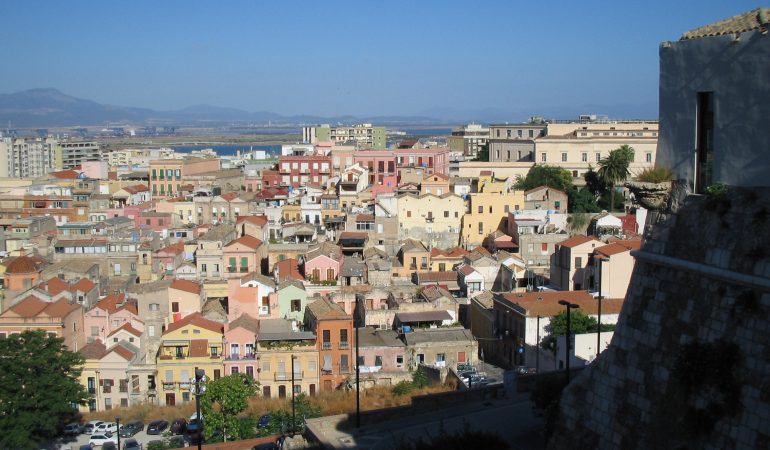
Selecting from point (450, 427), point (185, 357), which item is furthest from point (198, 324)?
point (450, 427)

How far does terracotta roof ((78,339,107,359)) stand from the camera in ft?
92.0

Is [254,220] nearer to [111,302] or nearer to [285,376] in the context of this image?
[111,302]

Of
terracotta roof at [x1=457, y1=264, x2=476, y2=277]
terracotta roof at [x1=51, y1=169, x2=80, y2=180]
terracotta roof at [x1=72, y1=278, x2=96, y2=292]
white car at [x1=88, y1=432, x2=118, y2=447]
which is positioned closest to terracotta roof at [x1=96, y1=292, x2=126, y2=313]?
terracotta roof at [x1=72, y1=278, x2=96, y2=292]

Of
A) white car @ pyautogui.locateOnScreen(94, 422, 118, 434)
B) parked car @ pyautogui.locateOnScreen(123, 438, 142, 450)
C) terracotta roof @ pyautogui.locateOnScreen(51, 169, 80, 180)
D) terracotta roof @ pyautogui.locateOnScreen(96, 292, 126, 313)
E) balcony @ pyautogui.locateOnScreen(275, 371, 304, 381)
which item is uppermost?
terracotta roof @ pyautogui.locateOnScreen(51, 169, 80, 180)

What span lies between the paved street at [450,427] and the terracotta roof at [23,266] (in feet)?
75.9

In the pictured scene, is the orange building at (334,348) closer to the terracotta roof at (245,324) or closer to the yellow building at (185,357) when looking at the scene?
the terracotta roof at (245,324)

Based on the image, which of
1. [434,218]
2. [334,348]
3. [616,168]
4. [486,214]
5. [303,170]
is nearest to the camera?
[334,348]

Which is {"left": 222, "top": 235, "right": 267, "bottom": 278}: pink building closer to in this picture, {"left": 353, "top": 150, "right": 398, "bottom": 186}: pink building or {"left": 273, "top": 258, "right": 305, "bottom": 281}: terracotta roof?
{"left": 273, "top": 258, "right": 305, "bottom": 281}: terracotta roof

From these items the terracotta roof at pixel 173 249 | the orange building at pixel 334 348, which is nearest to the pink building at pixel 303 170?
the terracotta roof at pixel 173 249

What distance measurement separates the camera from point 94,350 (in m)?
28.5

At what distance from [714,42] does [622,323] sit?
271cm

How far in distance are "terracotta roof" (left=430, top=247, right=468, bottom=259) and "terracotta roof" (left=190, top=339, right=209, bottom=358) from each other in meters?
13.1

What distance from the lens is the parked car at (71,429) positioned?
2517 centimetres

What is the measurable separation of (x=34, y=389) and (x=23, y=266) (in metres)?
12.8
